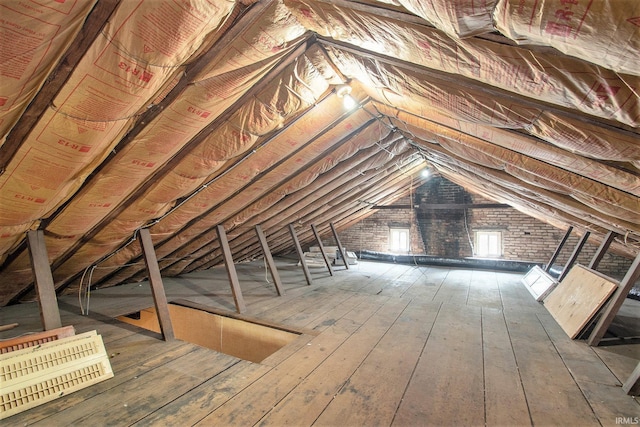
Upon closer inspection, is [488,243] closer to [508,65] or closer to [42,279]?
[508,65]

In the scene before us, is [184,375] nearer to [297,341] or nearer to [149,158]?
[297,341]

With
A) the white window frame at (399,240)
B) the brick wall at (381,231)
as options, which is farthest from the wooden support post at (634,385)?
the white window frame at (399,240)

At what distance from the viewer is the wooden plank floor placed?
1.66 meters

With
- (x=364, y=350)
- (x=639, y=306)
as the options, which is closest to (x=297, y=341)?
(x=364, y=350)

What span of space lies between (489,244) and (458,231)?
801 millimetres

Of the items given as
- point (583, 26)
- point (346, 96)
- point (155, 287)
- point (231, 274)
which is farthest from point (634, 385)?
point (155, 287)

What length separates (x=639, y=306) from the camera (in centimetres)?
389

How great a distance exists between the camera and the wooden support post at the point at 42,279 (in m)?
2.28

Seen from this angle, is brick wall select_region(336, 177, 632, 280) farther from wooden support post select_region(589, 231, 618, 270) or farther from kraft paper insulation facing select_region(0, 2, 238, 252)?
kraft paper insulation facing select_region(0, 2, 238, 252)

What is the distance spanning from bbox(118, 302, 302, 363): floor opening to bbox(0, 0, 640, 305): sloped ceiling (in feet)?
4.66

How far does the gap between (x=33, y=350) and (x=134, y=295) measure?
2.59 metres

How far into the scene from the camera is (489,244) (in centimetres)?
719

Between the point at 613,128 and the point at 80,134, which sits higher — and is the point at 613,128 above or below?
below

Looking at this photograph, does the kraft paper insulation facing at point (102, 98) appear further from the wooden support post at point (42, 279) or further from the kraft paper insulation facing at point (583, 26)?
the kraft paper insulation facing at point (583, 26)
